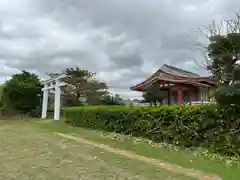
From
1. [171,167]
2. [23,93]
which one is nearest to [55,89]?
[23,93]

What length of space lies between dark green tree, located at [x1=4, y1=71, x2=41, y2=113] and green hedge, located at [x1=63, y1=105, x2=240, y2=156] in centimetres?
1418

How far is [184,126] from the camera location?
9367mm

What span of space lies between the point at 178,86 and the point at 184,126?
11.1 metres

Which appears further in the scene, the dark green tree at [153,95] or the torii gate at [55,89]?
the torii gate at [55,89]

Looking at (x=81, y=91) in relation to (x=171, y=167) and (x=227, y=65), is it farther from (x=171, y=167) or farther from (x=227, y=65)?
(x=171, y=167)

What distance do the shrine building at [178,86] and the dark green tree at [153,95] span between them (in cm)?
73

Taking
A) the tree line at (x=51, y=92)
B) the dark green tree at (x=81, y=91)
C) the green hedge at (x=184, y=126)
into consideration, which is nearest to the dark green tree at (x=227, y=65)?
the green hedge at (x=184, y=126)

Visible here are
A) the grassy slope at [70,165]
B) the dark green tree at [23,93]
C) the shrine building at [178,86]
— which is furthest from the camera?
the dark green tree at [23,93]

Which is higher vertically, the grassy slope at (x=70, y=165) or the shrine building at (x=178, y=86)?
the shrine building at (x=178, y=86)

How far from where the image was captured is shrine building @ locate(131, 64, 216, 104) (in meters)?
18.8

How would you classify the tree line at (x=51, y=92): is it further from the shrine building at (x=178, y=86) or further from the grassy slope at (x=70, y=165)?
the grassy slope at (x=70, y=165)

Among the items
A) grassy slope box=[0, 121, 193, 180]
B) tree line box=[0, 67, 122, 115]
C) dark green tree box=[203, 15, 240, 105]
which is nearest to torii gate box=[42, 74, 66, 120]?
tree line box=[0, 67, 122, 115]

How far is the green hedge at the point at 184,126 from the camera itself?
820 cm

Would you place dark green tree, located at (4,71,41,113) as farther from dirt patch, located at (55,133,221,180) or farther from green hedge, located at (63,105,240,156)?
dirt patch, located at (55,133,221,180)
